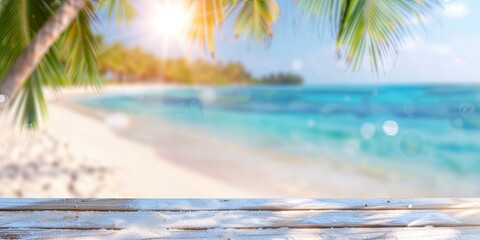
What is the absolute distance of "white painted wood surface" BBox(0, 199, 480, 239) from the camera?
162cm

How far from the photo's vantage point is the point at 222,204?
189 centimetres

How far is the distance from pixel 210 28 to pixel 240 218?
1.35m

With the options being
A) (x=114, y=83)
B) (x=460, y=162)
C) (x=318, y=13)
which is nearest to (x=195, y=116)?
(x=114, y=83)

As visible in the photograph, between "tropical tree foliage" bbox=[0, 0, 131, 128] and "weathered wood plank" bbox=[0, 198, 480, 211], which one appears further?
"tropical tree foliage" bbox=[0, 0, 131, 128]

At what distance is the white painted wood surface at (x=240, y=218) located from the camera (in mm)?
1623

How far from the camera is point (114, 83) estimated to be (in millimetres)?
25922

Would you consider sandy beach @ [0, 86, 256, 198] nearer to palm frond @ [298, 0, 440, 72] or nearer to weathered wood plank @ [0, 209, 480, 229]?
palm frond @ [298, 0, 440, 72]

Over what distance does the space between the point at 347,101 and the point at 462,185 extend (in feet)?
41.9

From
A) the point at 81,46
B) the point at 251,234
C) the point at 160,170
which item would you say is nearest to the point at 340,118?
the point at 160,170

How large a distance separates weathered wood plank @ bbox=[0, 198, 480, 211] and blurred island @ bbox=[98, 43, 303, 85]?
21.0 metres

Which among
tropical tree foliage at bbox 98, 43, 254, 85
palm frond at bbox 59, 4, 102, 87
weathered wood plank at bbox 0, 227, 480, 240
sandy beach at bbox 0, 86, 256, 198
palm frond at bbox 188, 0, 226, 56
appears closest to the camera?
weathered wood plank at bbox 0, 227, 480, 240

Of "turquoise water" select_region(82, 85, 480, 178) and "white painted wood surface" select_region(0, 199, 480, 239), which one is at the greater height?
"white painted wood surface" select_region(0, 199, 480, 239)

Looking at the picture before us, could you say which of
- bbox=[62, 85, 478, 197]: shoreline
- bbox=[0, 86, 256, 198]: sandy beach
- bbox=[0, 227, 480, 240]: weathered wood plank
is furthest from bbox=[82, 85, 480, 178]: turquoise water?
bbox=[0, 227, 480, 240]: weathered wood plank

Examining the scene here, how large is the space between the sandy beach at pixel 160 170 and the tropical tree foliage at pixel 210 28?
189 cm
